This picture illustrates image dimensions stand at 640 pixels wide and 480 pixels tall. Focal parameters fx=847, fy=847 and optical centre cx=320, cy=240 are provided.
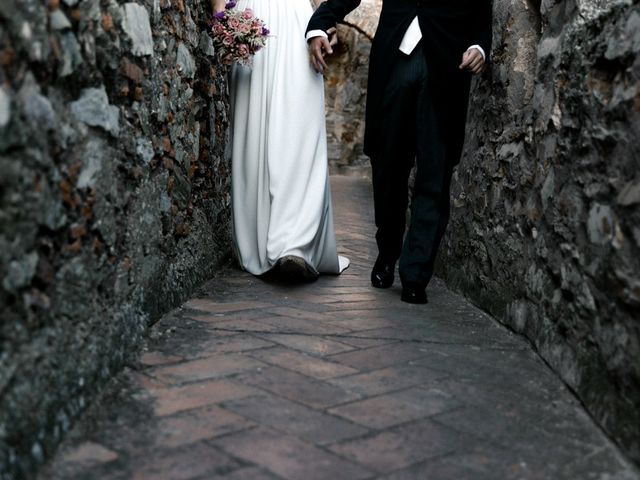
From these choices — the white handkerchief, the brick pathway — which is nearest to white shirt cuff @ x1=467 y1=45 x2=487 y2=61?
the white handkerchief

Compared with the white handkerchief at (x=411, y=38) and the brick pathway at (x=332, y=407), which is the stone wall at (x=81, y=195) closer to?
the brick pathway at (x=332, y=407)

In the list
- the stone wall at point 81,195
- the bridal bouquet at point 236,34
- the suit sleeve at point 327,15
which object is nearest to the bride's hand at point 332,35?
the suit sleeve at point 327,15

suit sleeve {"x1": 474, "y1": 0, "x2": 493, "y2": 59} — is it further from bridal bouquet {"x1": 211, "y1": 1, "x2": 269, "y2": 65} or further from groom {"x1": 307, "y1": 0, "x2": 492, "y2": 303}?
bridal bouquet {"x1": 211, "y1": 1, "x2": 269, "y2": 65}

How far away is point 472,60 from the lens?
3.34 metres

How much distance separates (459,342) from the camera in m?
2.79

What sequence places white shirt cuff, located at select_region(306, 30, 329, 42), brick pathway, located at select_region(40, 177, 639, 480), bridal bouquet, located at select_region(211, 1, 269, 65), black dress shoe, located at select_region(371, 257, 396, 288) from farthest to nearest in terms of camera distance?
black dress shoe, located at select_region(371, 257, 396, 288)
white shirt cuff, located at select_region(306, 30, 329, 42)
bridal bouquet, located at select_region(211, 1, 269, 65)
brick pathway, located at select_region(40, 177, 639, 480)

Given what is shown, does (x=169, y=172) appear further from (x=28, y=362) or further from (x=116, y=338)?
(x=28, y=362)

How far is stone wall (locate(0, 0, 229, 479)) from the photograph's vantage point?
1519mm

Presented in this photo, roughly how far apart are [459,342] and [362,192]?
698 centimetres

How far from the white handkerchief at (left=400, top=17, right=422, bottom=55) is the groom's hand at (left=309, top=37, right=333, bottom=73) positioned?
40 cm

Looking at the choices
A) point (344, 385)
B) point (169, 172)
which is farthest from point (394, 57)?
point (344, 385)

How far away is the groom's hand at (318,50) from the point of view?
368 cm

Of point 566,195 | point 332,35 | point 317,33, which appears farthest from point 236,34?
point 566,195

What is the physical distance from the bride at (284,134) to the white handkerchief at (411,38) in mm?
586
